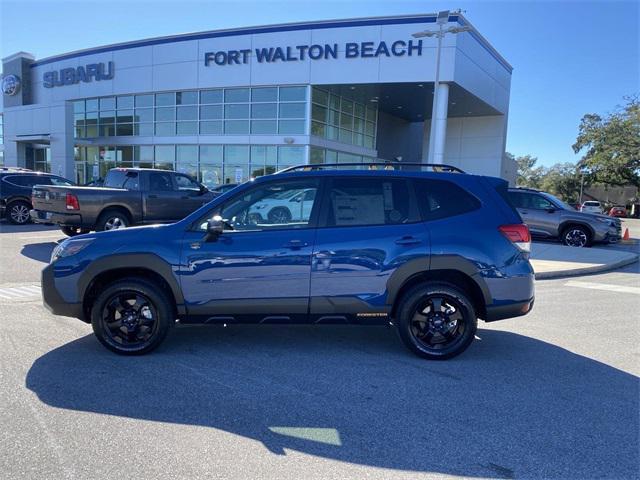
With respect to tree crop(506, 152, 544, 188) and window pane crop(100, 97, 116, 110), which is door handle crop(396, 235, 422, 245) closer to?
window pane crop(100, 97, 116, 110)

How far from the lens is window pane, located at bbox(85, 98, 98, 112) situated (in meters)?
32.0

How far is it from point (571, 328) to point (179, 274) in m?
4.95

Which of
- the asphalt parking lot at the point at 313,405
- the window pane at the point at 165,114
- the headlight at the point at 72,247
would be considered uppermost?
the window pane at the point at 165,114

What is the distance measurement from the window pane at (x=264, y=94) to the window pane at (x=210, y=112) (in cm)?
231

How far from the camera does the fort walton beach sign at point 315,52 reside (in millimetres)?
23406

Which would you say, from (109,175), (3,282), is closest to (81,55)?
(109,175)

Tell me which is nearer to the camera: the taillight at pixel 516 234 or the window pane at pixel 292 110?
the taillight at pixel 516 234

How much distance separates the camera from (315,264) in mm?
4477

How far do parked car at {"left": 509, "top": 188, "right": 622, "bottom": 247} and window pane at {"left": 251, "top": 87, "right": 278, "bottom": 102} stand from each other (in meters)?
15.5

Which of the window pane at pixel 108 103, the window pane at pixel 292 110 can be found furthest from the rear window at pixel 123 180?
the window pane at pixel 108 103

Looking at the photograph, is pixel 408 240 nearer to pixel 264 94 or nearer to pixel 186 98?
pixel 264 94

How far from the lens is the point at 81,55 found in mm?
32031

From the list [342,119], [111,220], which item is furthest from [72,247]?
[342,119]

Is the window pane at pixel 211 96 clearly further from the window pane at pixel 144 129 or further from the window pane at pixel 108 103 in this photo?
the window pane at pixel 108 103
